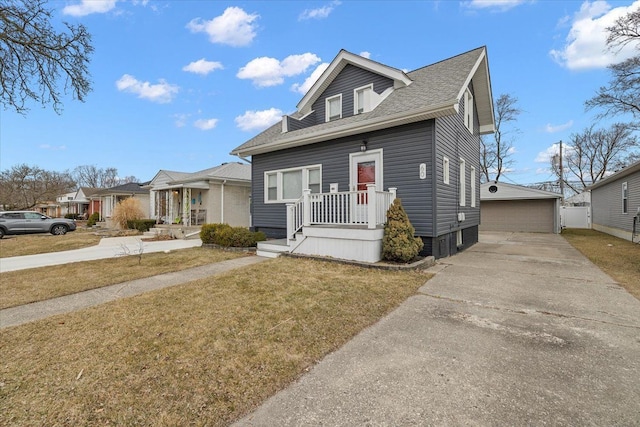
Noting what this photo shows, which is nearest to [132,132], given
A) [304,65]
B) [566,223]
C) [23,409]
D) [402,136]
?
[304,65]

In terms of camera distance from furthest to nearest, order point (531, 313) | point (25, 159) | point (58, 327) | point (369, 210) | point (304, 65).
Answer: point (25, 159)
point (304, 65)
point (369, 210)
point (531, 313)
point (58, 327)

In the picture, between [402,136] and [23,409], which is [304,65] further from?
[23,409]

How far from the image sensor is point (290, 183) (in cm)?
1029

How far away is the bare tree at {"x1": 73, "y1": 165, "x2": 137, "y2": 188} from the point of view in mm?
59750

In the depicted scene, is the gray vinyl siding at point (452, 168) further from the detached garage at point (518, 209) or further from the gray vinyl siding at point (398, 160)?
the detached garage at point (518, 209)

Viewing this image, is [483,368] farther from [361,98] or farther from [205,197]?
[205,197]

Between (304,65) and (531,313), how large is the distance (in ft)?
57.2

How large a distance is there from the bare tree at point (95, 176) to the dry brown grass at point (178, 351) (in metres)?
69.4

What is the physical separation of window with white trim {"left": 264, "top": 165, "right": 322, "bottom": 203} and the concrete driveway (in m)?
5.95

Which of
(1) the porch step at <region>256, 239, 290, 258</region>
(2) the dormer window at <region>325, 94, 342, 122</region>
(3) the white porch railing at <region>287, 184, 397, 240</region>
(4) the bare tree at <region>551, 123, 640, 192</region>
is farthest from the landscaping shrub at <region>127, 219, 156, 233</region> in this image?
(4) the bare tree at <region>551, 123, 640, 192</region>

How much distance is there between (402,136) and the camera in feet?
25.4

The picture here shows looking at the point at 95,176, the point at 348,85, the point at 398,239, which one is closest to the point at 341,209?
the point at 398,239

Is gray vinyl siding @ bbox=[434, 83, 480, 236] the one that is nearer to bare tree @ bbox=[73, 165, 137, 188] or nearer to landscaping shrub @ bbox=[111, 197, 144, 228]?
landscaping shrub @ bbox=[111, 197, 144, 228]

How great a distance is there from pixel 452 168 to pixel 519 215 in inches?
497
